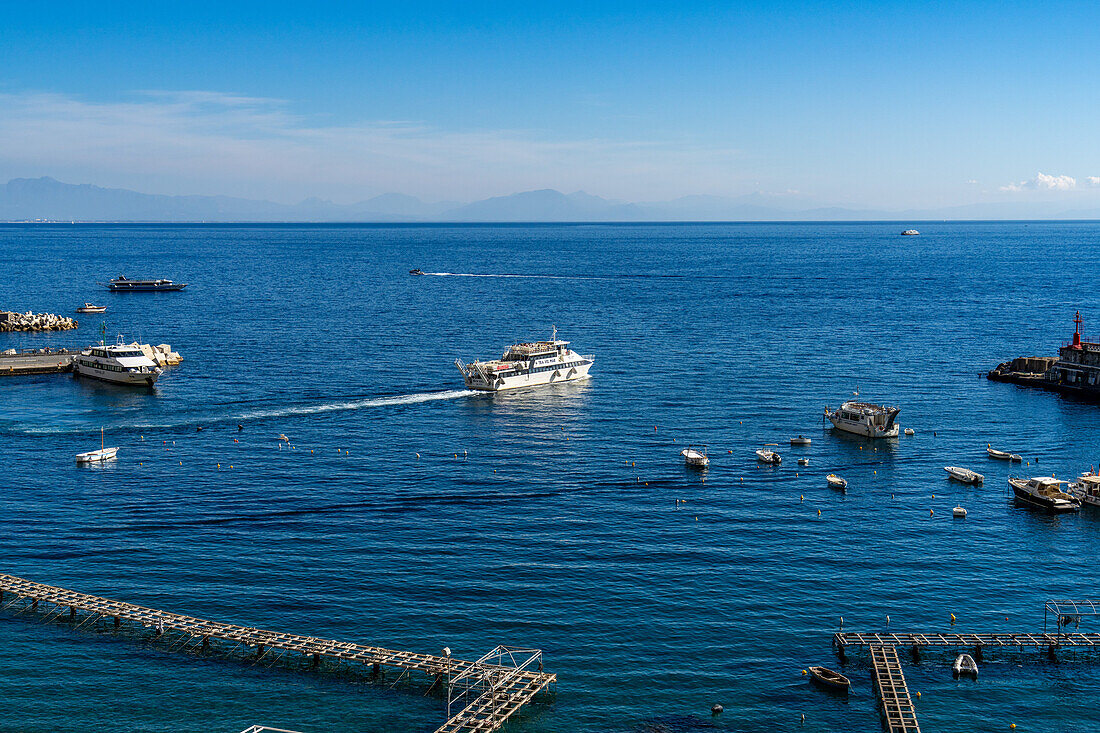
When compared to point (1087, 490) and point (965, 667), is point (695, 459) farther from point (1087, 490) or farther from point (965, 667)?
point (965, 667)

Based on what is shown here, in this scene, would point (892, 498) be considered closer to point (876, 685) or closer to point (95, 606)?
point (876, 685)

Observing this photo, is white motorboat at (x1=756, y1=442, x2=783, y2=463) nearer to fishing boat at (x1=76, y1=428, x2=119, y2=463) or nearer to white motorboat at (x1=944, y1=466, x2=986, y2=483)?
white motorboat at (x1=944, y1=466, x2=986, y2=483)

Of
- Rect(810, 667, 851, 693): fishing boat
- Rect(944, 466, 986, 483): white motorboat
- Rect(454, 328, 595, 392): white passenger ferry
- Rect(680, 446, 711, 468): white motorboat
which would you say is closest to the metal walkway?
Rect(810, 667, 851, 693): fishing boat

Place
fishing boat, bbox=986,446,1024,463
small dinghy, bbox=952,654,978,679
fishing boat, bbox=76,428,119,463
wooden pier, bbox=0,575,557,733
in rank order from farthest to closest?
1. fishing boat, bbox=986,446,1024,463
2. fishing boat, bbox=76,428,119,463
3. small dinghy, bbox=952,654,978,679
4. wooden pier, bbox=0,575,557,733

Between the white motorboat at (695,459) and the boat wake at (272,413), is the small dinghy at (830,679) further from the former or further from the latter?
the boat wake at (272,413)

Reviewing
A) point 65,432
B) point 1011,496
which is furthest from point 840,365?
point 65,432
